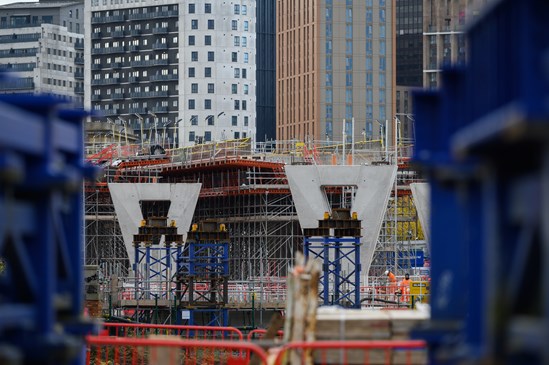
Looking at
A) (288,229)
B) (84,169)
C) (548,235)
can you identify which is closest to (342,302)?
(288,229)

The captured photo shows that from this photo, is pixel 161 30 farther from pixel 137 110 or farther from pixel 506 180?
pixel 506 180

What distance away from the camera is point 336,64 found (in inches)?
6250

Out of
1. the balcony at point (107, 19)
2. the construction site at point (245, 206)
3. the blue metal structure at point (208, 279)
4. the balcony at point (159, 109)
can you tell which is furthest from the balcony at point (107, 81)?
the blue metal structure at point (208, 279)

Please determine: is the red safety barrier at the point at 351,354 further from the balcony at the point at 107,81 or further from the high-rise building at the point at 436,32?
the balcony at the point at 107,81

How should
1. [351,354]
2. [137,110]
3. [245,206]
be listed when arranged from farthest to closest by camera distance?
1. [137,110]
2. [245,206]
3. [351,354]

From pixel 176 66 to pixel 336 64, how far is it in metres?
18.0

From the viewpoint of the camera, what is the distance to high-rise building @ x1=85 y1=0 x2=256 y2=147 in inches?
6206

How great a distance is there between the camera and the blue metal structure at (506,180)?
738 centimetres

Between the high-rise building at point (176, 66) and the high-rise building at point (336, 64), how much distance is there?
16.7ft

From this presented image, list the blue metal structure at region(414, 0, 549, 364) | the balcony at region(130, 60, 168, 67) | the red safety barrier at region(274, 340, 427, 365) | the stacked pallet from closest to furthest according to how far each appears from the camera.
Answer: the blue metal structure at region(414, 0, 549, 364), the red safety barrier at region(274, 340, 427, 365), the stacked pallet, the balcony at region(130, 60, 168, 67)

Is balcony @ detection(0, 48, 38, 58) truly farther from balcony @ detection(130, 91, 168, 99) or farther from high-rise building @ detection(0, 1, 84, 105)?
balcony @ detection(130, 91, 168, 99)

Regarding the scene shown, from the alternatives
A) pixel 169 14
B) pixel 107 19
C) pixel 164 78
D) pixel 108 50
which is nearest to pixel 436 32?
pixel 169 14

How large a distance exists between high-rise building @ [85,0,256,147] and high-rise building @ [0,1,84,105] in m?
12.1

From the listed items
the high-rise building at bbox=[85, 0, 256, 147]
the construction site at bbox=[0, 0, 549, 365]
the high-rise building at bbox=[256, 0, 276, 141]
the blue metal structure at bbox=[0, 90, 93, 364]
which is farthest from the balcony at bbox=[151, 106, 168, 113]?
the blue metal structure at bbox=[0, 90, 93, 364]
